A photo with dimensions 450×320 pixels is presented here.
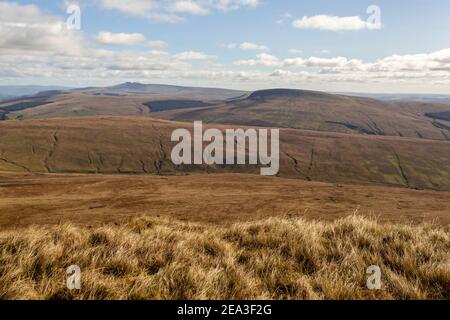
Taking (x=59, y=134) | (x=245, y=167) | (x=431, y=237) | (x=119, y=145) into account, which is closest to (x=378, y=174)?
(x=245, y=167)

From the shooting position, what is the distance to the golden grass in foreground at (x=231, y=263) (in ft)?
20.5

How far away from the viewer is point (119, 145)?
6491 inches

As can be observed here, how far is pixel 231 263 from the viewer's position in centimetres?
743

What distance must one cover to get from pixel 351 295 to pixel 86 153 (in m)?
157

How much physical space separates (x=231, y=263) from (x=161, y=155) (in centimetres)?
15339

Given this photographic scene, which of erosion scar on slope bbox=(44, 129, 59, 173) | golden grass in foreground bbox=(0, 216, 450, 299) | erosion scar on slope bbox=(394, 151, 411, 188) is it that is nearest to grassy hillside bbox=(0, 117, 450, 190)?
erosion scar on slope bbox=(394, 151, 411, 188)

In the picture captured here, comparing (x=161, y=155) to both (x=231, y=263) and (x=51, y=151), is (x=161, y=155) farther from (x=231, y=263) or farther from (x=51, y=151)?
(x=231, y=263)

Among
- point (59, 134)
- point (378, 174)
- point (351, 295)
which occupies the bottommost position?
point (378, 174)

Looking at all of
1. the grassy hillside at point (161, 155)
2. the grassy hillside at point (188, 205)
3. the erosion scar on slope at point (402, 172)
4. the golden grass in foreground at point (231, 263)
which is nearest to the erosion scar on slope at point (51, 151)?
the grassy hillside at point (161, 155)

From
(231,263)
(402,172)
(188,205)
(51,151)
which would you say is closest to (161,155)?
(51,151)

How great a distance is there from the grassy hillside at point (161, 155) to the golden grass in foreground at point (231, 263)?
127213 mm

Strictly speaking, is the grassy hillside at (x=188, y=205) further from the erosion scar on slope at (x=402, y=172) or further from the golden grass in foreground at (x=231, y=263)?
the erosion scar on slope at (x=402, y=172)

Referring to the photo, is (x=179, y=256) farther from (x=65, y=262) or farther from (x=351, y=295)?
(x=351, y=295)

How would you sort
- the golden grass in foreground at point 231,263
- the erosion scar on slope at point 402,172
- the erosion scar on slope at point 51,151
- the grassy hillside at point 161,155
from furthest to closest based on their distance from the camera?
1. the erosion scar on slope at point 402,172
2. the grassy hillside at point 161,155
3. the erosion scar on slope at point 51,151
4. the golden grass in foreground at point 231,263
